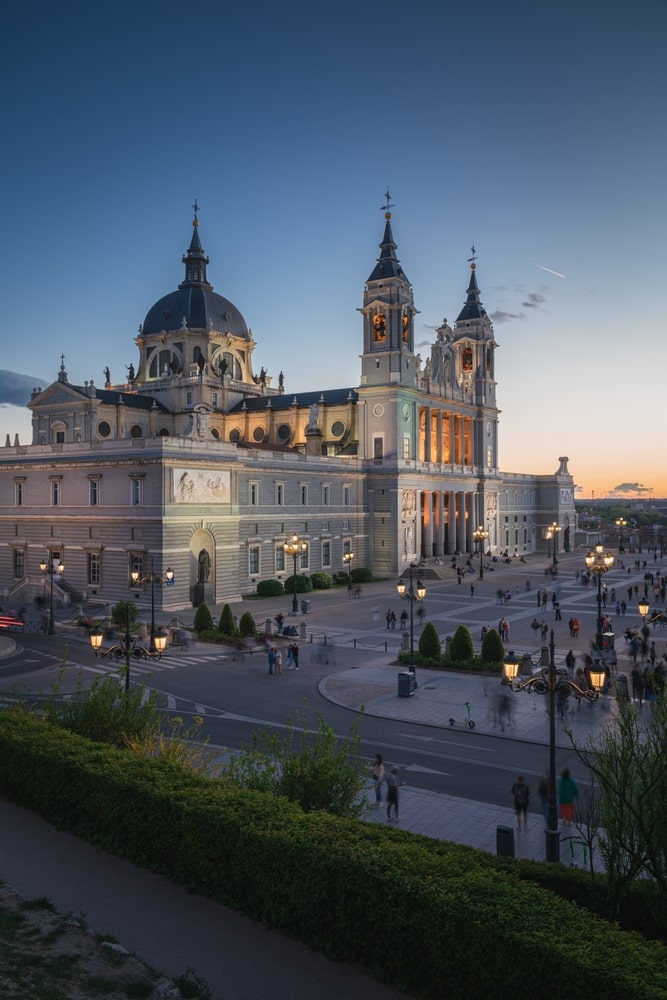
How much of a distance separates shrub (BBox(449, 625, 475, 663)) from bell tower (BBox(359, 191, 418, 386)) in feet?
143

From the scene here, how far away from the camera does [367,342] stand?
252 ft

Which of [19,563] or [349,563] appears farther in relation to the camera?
[349,563]

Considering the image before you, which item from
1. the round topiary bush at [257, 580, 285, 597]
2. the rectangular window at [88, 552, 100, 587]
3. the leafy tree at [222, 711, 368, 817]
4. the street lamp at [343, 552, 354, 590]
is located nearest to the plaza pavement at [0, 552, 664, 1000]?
the leafy tree at [222, 711, 368, 817]

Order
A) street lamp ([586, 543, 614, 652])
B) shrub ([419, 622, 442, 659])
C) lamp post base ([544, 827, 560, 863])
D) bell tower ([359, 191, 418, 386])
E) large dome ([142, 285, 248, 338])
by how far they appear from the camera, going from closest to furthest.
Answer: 1. lamp post base ([544, 827, 560, 863])
2. street lamp ([586, 543, 614, 652])
3. shrub ([419, 622, 442, 659])
4. bell tower ([359, 191, 418, 386])
5. large dome ([142, 285, 248, 338])

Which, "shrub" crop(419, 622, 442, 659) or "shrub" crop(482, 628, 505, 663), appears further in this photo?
"shrub" crop(419, 622, 442, 659)

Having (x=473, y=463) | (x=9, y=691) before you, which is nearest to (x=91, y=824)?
(x=9, y=691)

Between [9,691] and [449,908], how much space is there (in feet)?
79.0

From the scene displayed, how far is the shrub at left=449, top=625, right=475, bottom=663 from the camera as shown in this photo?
1344 inches

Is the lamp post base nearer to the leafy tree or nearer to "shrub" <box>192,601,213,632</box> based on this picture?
the leafy tree

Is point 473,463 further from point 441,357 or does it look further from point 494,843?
point 494,843

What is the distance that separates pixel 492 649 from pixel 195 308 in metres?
64.8

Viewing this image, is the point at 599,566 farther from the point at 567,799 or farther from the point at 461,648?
the point at 567,799

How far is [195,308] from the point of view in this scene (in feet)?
287

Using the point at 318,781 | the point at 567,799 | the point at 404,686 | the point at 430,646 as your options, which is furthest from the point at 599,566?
the point at 318,781
